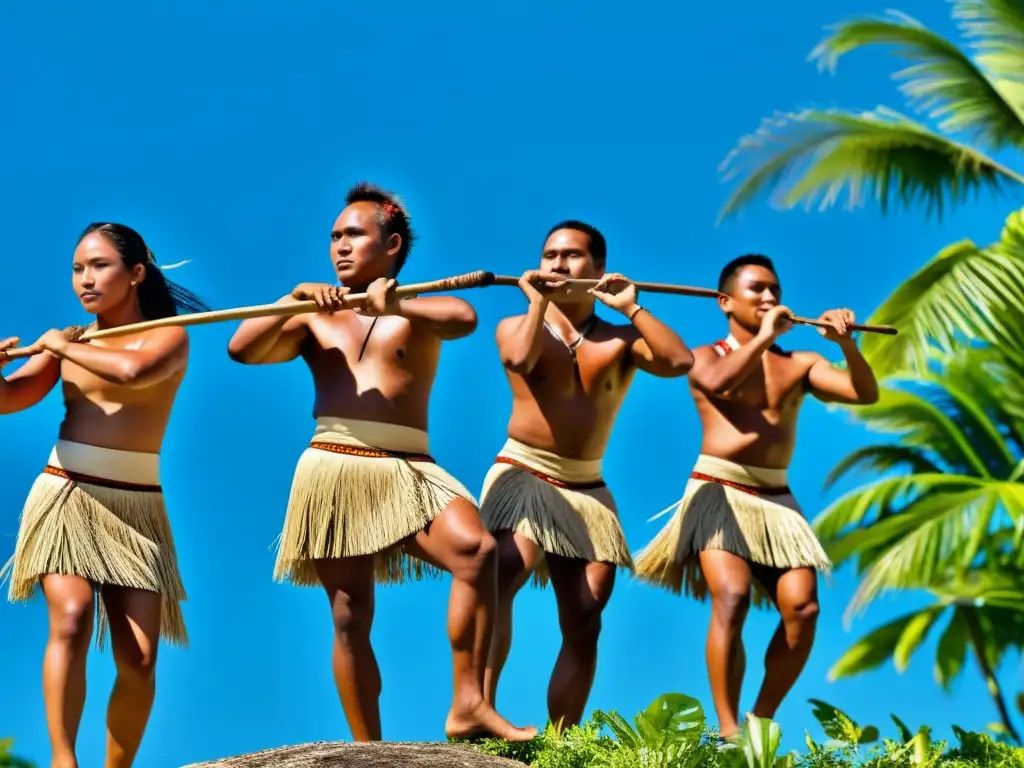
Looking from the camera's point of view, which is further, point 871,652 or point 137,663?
point 871,652

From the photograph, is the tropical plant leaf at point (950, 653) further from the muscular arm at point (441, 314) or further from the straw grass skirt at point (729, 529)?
the muscular arm at point (441, 314)

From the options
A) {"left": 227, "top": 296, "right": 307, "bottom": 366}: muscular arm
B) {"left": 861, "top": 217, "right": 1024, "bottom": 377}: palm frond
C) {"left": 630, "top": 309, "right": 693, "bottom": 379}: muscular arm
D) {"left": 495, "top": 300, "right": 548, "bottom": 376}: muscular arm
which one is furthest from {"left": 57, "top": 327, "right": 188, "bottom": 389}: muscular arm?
{"left": 861, "top": 217, "right": 1024, "bottom": 377}: palm frond

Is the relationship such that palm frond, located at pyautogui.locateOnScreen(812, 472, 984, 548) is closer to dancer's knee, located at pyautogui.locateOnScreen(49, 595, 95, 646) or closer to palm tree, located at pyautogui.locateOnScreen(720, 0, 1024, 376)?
palm tree, located at pyautogui.locateOnScreen(720, 0, 1024, 376)

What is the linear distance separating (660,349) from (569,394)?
416 mm

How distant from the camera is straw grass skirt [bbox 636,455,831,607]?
6574 mm

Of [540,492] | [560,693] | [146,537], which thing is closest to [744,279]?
[540,492]

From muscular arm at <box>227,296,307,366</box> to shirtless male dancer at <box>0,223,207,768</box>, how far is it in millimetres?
212

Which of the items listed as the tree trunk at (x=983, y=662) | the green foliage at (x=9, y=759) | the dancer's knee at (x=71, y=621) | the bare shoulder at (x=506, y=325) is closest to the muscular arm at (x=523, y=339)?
the bare shoulder at (x=506, y=325)

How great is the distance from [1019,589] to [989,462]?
5.05ft

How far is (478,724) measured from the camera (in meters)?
5.30

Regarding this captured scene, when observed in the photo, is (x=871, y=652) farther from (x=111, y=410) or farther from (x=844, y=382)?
(x=111, y=410)

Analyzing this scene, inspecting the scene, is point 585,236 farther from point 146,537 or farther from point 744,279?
point 146,537

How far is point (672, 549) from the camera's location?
22.1 ft

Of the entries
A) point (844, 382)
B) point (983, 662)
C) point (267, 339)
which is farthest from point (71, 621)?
point (983, 662)
